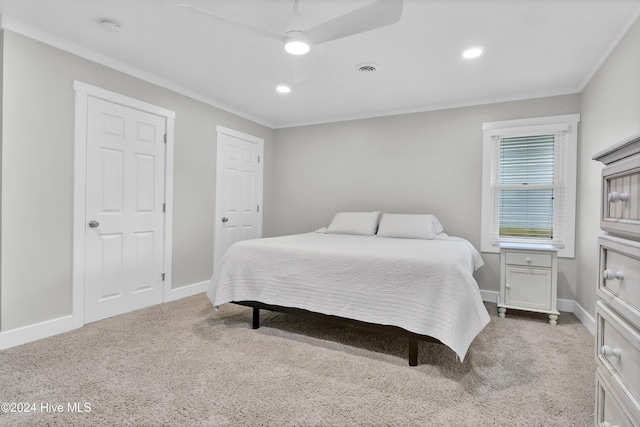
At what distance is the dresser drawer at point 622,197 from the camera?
3.01ft

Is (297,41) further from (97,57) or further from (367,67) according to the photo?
(97,57)

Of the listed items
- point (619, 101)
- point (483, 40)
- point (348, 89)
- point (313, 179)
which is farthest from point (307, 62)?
point (619, 101)

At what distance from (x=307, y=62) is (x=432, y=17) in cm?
112

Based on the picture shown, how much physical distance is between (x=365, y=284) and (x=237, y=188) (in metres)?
2.69

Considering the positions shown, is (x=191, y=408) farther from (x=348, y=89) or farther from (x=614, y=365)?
(x=348, y=89)

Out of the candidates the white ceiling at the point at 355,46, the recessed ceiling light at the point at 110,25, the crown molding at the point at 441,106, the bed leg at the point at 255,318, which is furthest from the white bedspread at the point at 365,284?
the crown molding at the point at 441,106

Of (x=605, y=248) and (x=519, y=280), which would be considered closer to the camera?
(x=605, y=248)

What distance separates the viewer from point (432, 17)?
220cm

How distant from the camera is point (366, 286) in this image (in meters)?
2.30

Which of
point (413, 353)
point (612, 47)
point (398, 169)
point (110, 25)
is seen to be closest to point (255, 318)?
point (413, 353)

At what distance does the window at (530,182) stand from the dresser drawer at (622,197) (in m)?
2.74

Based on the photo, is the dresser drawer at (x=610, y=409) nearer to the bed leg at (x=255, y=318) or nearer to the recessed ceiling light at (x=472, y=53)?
the bed leg at (x=255, y=318)

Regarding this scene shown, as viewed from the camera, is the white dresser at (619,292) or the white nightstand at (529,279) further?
the white nightstand at (529,279)

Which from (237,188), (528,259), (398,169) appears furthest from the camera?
(237,188)
